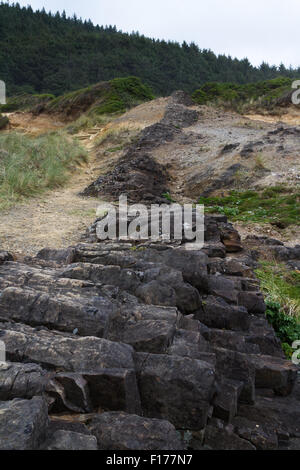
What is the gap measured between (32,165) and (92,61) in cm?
4055

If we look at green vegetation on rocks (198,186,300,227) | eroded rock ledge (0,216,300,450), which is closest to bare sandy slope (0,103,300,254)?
green vegetation on rocks (198,186,300,227)

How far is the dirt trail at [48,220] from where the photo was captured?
5398 mm

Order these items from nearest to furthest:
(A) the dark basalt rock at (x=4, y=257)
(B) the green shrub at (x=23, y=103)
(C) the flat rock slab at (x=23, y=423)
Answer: (C) the flat rock slab at (x=23, y=423), (A) the dark basalt rock at (x=4, y=257), (B) the green shrub at (x=23, y=103)

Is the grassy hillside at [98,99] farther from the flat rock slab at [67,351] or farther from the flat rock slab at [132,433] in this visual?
the flat rock slab at [132,433]

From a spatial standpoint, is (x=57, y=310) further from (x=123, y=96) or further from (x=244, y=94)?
(x=123, y=96)

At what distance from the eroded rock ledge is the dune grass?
439cm

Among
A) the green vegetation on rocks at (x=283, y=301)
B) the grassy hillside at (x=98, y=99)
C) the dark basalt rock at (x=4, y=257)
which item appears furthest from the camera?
the grassy hillside at (x=98, y=99)

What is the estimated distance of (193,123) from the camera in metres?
18.1

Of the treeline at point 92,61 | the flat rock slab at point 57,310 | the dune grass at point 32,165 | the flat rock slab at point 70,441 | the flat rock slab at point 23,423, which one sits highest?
the treeline at point 92,61

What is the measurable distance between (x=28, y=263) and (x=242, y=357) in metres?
2.39

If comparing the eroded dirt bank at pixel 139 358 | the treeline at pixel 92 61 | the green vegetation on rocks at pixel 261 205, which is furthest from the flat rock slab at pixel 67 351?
the treeline at pixel 92 61

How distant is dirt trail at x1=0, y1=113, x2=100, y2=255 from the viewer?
540cm

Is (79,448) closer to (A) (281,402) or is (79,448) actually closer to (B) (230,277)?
(A) (281,402)

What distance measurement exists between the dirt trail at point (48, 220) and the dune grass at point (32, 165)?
0.94 ft
